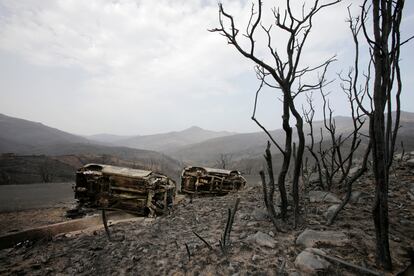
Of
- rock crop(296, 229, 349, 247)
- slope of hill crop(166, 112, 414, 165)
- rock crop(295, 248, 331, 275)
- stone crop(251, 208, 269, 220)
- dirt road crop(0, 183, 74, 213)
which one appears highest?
rock crop(296, 229, 349, 247)

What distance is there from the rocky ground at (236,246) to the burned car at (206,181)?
458cm

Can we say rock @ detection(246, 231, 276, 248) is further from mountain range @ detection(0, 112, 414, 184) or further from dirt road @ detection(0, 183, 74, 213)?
mountain range @ detection(0, 112, 414, 184)

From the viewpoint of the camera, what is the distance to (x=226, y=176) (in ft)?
37.9

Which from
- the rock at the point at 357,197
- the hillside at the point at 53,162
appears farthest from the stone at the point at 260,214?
the hillside at the point at 53,162

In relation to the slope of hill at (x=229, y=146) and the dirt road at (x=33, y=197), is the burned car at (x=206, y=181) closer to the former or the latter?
the dirt road at (x=33, y=197)

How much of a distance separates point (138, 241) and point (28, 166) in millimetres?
22567

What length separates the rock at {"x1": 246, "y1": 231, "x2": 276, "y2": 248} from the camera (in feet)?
14.5

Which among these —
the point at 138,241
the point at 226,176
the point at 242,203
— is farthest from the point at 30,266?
the point at 226,176

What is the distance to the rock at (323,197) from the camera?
A: 20.9 feet

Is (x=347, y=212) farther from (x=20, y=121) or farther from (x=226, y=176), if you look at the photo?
(x=20, y=121)

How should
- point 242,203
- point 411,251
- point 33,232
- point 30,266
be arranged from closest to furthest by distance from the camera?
point 411,251 < point 30,266 < point 33,232 < point 242,203

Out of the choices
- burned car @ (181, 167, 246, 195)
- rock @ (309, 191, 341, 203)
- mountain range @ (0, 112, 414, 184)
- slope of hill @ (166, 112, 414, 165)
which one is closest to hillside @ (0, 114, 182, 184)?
mountain range @ (0, 112, 414, 184)

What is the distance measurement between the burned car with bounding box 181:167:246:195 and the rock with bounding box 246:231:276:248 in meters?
6.57

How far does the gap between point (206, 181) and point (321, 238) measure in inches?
288
